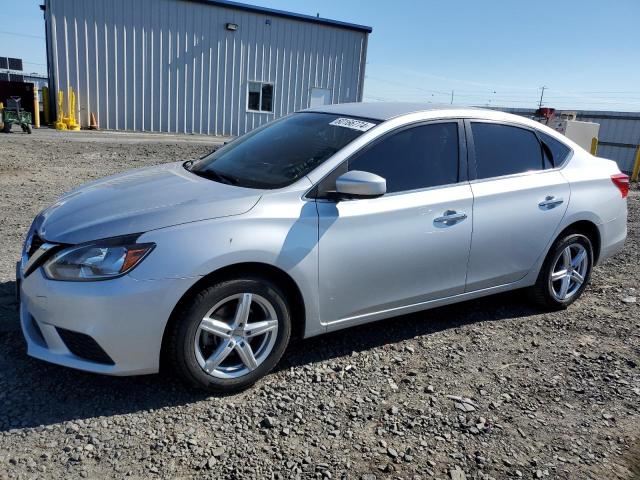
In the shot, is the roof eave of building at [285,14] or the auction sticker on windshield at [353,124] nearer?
the auction sticker on windshield at [353,124]

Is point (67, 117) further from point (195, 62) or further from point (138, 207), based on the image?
point (138, 207)

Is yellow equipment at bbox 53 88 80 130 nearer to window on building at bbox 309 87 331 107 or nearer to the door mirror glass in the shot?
window on building at bbox 309 87 331 107

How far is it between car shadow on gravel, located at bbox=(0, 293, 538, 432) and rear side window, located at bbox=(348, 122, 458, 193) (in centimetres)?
120

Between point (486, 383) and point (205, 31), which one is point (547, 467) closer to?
point (486, 383)

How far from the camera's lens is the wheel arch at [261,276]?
113 inches

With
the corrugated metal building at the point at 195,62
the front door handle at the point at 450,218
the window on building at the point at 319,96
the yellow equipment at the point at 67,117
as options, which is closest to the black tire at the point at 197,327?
the front door handle at the point at 450,218

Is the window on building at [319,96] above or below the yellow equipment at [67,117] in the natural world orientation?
above

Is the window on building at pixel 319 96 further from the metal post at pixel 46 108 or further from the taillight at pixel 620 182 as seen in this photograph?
the taillight at pixel 620 182

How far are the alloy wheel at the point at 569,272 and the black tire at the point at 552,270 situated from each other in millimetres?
12

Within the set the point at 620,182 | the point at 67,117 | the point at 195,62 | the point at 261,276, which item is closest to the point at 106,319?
the point at 261,276

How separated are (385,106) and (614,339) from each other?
2.56m

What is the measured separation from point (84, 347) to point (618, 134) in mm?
19309

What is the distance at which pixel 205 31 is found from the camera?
66.0ft

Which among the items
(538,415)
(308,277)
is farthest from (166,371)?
(538,415)
